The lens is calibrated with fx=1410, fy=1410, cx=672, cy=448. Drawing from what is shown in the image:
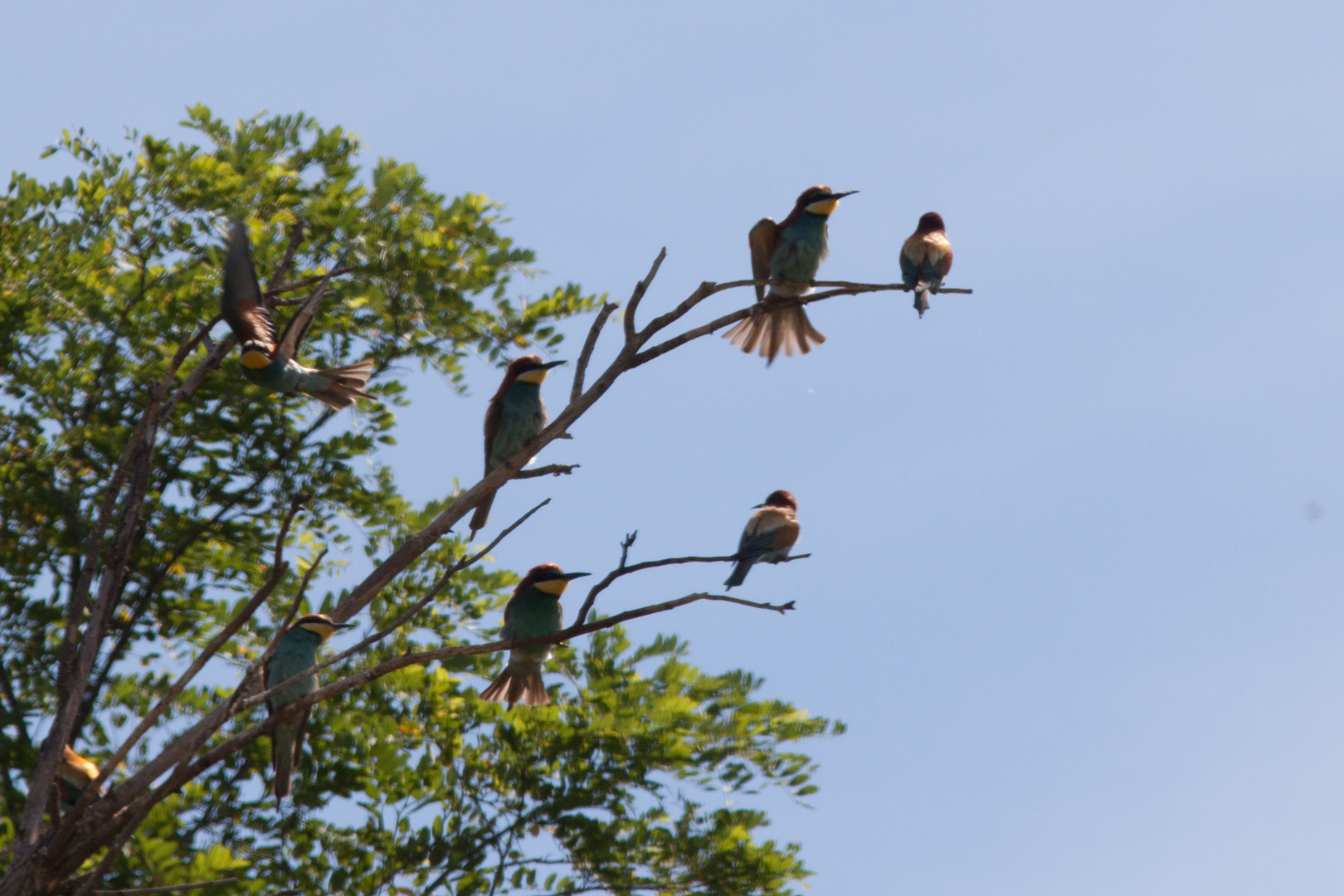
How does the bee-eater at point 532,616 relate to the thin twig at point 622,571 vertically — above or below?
above

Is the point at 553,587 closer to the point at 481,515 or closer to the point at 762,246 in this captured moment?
the point at 481,515

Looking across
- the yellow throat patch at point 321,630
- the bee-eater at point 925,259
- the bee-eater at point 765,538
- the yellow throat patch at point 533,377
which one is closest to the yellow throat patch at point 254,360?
the yellow throat patch at point 321,630

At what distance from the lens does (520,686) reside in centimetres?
644

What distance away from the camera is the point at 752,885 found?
21.8 ft

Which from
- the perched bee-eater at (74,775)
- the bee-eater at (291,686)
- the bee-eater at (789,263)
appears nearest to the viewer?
the bee-eater at (291,686)

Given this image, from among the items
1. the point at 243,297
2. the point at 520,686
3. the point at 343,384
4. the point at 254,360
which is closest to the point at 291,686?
the point at 520,686

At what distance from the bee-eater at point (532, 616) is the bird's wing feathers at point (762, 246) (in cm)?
176

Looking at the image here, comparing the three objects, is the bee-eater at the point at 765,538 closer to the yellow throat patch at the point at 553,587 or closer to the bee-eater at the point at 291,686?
the yellow throat patch at the point at 553,587

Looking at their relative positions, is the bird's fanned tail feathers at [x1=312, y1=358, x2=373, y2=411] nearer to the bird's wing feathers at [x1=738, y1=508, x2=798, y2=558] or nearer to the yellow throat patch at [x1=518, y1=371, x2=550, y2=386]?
the yellow throat patch at [x1=518, y1=371, x2=550, y2=386]

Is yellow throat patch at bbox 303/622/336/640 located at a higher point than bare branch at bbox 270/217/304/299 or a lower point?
lower

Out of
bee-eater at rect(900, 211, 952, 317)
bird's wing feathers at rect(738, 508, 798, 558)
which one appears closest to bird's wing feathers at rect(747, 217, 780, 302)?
bee-eater at rect(900, 211, 952, 317)

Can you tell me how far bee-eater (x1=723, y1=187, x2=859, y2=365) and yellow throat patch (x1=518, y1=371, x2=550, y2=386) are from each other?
4.11ft

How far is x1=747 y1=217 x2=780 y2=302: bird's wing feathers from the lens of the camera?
23.1ft

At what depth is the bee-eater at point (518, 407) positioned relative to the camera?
6379 millimetres
